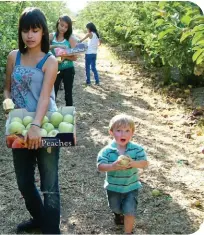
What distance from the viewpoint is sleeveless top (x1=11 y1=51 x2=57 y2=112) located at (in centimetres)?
255

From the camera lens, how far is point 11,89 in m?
2.71

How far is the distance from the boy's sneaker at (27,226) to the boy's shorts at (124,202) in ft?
1.89

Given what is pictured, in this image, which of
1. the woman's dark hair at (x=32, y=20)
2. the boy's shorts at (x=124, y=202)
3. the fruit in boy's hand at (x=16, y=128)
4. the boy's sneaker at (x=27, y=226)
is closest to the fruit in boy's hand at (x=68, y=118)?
the fruit in boy's hand at (x=16, y=128)

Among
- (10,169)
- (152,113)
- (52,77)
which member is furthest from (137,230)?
(152,113)

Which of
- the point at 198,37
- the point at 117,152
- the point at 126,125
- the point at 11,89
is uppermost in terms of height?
the point at 198,37

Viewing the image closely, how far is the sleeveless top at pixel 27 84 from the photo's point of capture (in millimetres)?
2547

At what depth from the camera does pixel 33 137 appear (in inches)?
94.7

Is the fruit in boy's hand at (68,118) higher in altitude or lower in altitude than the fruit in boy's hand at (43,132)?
higher

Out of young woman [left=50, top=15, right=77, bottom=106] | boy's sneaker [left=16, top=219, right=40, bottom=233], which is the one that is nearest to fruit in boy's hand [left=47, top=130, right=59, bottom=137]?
boy's sneaker [left=16, top=219, right=40, bottom=233]

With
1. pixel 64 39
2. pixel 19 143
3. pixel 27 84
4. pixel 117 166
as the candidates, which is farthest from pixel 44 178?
pixel 64 39

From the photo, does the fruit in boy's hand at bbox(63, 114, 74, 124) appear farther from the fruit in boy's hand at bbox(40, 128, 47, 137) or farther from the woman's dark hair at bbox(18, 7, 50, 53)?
the woman's dark hair at bbox(18, 7, 50, 53)

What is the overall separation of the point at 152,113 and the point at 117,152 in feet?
11.9

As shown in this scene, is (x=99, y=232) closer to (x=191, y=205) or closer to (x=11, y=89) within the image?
(x=191, y=205)

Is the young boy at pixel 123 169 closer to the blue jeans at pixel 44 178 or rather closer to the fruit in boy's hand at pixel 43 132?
the blue jeans at pixel 44 178
